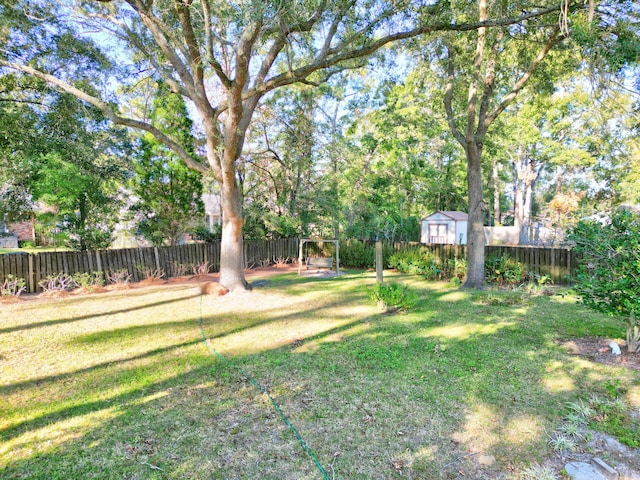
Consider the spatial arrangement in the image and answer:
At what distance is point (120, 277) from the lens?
9133mm

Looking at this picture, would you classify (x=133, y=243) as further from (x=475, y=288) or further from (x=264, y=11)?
(x=475, y=288)

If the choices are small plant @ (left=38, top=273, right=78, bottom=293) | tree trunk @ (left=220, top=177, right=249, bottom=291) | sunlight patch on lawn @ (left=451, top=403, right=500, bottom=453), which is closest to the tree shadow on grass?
tree trunk @ (left=220, top=177, right=249, bottom=291)

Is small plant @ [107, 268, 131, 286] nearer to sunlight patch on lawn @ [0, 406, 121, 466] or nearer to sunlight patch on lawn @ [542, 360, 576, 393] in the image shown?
sunlight patch on lawn @ [0, 406, 121, 466]

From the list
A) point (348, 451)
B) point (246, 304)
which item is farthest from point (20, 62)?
point (348, 451)

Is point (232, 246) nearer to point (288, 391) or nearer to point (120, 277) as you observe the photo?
point (120, 277)

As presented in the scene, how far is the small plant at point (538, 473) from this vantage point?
207 centimetres

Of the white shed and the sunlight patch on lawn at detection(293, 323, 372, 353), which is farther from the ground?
the white shed

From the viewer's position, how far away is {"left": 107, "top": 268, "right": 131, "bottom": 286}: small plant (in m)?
9.05

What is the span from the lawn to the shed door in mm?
15550

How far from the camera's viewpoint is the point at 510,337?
484 centimetres

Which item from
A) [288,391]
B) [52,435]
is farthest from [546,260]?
[52,435]

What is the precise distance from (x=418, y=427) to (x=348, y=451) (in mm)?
641

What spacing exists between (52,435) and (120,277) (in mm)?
7417

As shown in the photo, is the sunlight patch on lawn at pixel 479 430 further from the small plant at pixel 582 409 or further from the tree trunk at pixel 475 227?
the tree trunk at pixel 475 227
